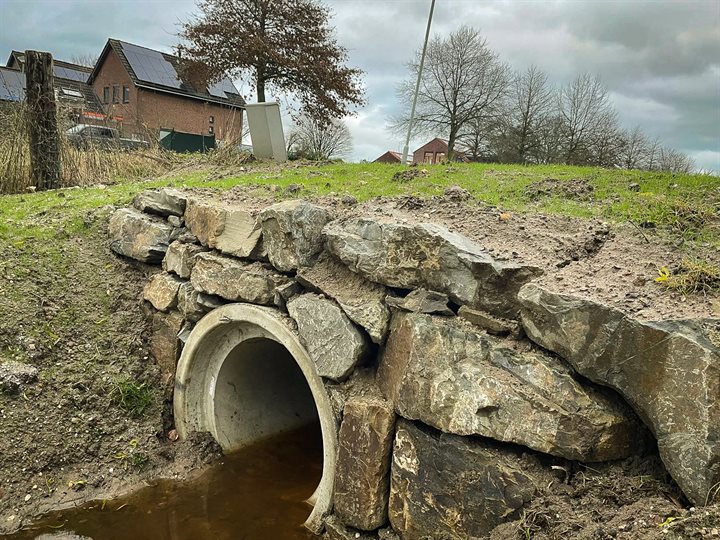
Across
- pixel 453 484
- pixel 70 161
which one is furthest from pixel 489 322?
pixel 70 161

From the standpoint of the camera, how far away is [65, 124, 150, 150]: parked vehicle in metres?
10.5

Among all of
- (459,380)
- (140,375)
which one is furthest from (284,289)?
(140,375)

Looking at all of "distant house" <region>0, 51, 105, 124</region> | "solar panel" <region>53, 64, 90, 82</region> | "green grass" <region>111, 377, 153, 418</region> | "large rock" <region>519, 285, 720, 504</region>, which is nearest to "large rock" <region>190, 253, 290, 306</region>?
"green grass" <region>111, 377, 153, 418</region>

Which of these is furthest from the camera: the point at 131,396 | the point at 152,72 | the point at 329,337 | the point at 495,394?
the point at 152,72

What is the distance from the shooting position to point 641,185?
197 inches

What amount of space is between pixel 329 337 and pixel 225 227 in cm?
183

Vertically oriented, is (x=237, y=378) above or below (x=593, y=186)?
below

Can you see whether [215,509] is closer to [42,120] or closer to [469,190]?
[469,190]

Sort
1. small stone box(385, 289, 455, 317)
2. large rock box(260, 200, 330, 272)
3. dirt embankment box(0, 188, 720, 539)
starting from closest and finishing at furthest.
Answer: dirt embankment box(0, 188, 720, 539) < small stone box(385, 289, 455, 317) < large rock box(260, 200, 330, 272)

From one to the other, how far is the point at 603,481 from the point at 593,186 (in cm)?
296

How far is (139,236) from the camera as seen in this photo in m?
6.37

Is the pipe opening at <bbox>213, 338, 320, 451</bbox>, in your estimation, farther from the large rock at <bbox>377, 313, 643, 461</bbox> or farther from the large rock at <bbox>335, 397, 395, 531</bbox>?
the large rock at <bbox>377, 313, 643, 461</bbox>

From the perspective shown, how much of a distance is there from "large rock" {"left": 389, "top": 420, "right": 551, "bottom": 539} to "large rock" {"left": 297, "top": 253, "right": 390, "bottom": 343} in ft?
2.42

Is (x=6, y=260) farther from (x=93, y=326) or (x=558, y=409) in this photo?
(x=558, y=409)
